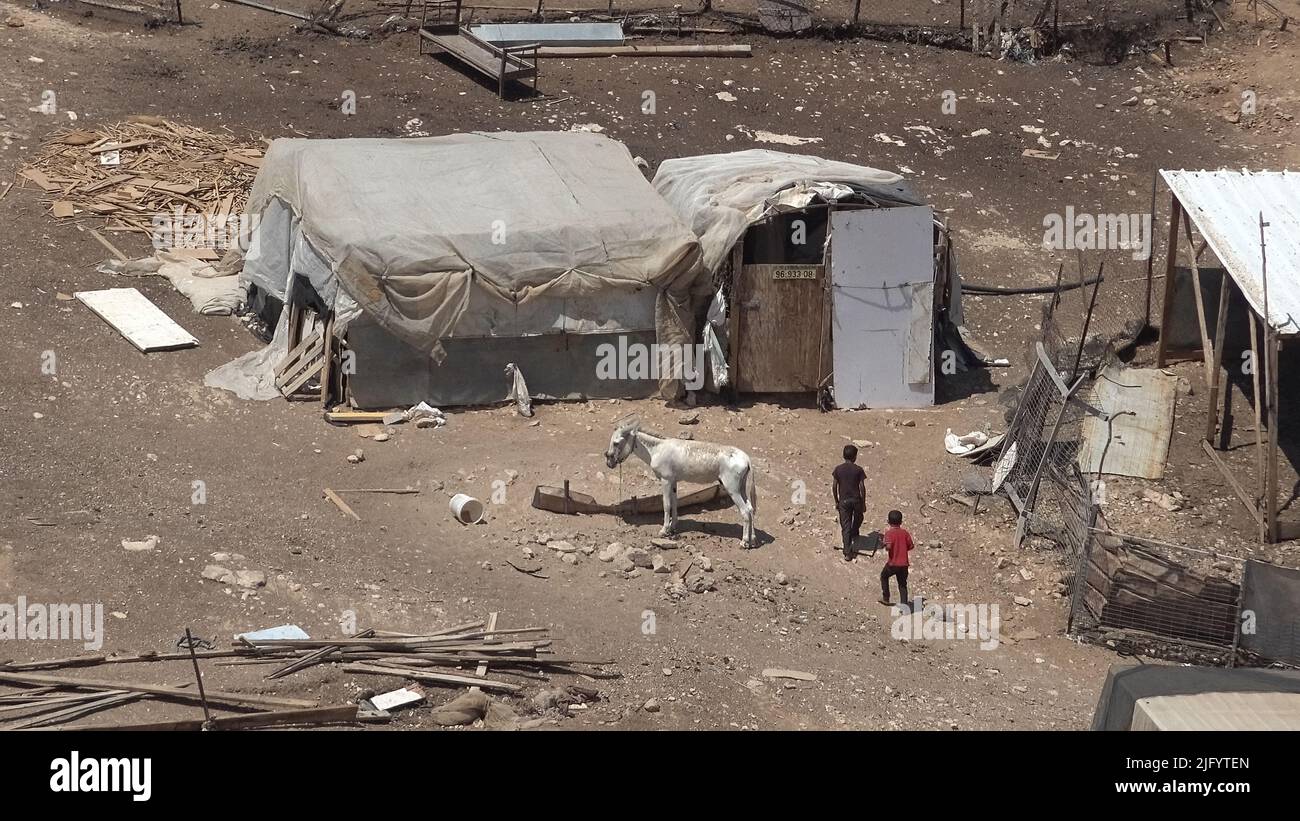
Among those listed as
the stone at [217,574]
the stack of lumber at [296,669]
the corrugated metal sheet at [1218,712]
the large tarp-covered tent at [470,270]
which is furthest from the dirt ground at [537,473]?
the corrugated metal sheet at [1218,712]

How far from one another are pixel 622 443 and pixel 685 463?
0.63 metres

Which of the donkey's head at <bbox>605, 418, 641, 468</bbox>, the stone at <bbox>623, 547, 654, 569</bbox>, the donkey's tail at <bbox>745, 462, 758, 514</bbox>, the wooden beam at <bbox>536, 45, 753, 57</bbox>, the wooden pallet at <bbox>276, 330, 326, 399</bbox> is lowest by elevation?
the stone at <bbox>623, 547, 654, 569</bbox>

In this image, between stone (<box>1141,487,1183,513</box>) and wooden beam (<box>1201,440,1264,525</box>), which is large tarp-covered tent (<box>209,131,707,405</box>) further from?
wooden beam (<box>1201,440,1264,525</box>)

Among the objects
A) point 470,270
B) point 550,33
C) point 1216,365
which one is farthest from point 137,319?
point 1216,365

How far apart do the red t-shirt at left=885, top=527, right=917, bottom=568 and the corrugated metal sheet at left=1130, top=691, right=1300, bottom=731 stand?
4009 mm

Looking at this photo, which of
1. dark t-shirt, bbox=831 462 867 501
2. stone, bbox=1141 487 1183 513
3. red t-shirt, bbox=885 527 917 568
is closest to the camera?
red t-shirt, bbox=885 527 917 568

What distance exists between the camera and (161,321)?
18.1 metres

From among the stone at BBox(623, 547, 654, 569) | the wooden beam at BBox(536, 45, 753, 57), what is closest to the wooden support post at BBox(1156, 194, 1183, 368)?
the stone at BBox(623, 547, 654, 569)

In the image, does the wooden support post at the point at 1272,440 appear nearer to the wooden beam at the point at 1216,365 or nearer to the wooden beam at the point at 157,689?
the wooden beam at the point at 1216,365

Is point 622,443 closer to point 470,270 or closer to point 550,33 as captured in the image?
point 470,270

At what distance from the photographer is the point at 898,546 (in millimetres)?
13742

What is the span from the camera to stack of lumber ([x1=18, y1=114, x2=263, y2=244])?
20.6m

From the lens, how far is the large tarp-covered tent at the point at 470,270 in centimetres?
1698

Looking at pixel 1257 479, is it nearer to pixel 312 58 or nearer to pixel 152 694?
pixel 152 694
